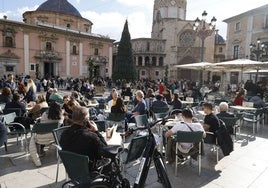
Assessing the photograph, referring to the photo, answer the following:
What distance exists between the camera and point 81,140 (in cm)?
300

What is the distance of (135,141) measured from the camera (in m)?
3.40

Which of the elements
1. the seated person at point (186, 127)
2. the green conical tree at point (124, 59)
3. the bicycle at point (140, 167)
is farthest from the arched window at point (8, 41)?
the bicycle at point (140, 167)

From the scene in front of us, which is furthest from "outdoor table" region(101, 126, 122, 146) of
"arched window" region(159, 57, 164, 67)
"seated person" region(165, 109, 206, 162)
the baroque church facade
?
"arched window" region(159, 57, 164, 67)

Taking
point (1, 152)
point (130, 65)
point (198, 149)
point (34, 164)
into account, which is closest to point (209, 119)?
point (198, 149)

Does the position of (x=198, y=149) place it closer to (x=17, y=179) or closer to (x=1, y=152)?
(x=17, y=179)

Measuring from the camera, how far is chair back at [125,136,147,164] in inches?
133

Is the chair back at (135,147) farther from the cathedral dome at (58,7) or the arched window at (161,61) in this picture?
the arched window at (161,61)

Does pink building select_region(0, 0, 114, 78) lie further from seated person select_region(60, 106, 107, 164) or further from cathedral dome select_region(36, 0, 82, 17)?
seated person select_region(60, 106, 107, 164)

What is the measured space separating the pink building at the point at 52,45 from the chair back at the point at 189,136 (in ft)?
81.9

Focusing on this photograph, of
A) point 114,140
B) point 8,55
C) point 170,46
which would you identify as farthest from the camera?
point 170,46

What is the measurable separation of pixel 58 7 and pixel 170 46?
24.5 metres

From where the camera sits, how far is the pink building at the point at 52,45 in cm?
2915

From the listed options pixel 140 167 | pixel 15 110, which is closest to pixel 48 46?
pixel 15 110

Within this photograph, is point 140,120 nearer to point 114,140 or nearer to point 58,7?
point 114,140
